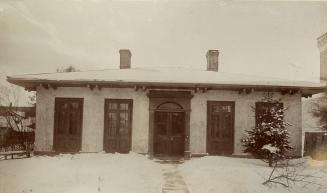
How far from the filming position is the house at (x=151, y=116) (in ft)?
40.7

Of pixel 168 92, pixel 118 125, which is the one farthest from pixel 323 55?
pixel 118 125

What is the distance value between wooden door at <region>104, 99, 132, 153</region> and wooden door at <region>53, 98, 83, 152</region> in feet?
2.96

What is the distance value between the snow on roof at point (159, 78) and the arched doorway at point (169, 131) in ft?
3.40

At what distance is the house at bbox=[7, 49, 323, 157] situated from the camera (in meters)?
12.4

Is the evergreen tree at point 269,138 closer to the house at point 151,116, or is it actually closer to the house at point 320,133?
the house at point 151,116

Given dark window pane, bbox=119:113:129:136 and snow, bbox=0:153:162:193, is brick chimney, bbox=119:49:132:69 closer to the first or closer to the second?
dark window pane, bbox=119:113:129:136

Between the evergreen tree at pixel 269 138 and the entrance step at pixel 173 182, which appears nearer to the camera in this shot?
the entrance step at pixel 173 182

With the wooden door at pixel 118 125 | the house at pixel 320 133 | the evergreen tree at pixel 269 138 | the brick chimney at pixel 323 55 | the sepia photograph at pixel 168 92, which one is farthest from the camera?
the wooden door at pixel 118 125

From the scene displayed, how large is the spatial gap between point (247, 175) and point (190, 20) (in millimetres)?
4453

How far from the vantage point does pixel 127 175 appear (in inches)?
364

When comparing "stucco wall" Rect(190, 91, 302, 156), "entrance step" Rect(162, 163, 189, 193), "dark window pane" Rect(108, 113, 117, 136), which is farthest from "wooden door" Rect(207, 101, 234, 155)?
"dark window pane" Rect(108, 113, 117, 136)

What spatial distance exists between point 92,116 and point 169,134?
8.68 feet

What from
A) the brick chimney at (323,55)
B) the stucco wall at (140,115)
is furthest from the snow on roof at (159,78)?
the brick chimney at (323,55)

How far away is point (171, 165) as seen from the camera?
1110 cm
